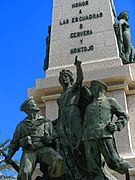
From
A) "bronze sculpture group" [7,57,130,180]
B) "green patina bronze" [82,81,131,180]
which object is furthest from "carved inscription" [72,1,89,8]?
"green patina bronze" [82,81,131,180]

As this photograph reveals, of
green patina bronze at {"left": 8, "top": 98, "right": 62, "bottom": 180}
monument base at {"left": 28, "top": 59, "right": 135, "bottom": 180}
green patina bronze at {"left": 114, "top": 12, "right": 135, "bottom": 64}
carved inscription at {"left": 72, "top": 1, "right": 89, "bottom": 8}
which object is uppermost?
carved inscription at {"left": 72, "top": 1, "right": 89, "bottom": 8}

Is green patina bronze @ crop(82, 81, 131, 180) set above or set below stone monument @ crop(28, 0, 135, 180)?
below

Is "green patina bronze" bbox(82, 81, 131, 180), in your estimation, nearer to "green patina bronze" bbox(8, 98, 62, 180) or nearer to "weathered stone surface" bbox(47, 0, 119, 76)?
"green patina bronze" bbox(8, 98, 62, 180)

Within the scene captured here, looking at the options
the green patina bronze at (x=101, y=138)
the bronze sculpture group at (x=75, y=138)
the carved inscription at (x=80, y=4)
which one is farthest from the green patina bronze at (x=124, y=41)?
the green patina bronze at (x=101, y=138)

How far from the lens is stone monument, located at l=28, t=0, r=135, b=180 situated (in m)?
7.39

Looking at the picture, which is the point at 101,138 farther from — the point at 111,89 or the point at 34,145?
the point at 111,89

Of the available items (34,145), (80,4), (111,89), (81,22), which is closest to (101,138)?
(34,145)

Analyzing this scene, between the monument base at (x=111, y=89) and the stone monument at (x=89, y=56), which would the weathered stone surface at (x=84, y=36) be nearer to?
the stone monument at (x=89, y=56)

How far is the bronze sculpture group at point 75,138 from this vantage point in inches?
213

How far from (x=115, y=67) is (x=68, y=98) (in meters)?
1.73

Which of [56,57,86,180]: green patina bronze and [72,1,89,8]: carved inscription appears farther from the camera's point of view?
[72,1,89,8]: carved inscription

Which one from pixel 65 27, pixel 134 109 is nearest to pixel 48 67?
pixel 65 27

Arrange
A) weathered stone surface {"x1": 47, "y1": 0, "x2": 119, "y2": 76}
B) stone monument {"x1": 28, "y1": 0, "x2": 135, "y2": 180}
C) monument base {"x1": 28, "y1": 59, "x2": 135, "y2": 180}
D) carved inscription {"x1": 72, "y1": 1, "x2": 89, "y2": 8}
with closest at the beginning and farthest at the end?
monument base {"x1": 28, "y1": 59, "x2": 135, "y2": 180} → stone monument {"x1": 28, "y1": 0, "x2": 135, "y2": 180} → weathered stone surface {"x1": 47, "y1": 0, "x2": 119, "y2": 76} → carved inscription {"x1": 72, "y1": 1, "x2": 89, "y2": 8}

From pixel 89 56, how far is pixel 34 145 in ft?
10.5
